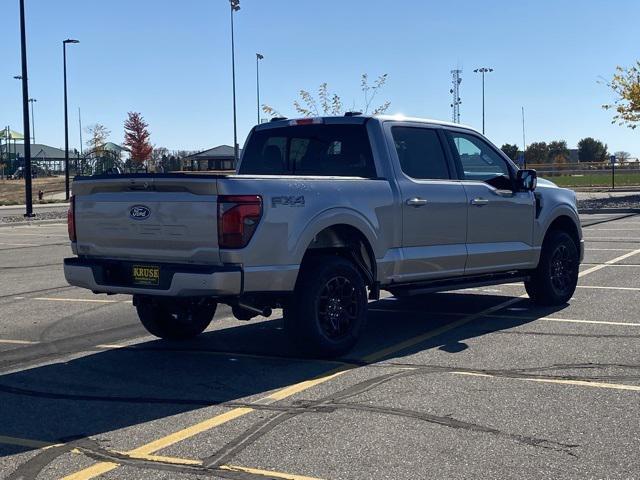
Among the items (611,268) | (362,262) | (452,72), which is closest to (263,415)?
(362,262)

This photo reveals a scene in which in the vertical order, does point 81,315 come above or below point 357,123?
below

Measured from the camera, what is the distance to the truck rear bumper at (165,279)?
6465mm

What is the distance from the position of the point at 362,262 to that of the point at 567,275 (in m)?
3.31

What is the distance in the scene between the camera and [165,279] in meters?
6.71

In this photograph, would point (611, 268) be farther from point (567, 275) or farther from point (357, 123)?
point (357, 123)

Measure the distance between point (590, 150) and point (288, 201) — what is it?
120 metres

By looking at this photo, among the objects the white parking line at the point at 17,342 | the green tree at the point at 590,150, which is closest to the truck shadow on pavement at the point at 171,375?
the white parking line at the point at 17,342

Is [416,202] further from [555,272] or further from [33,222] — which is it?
[33,222]

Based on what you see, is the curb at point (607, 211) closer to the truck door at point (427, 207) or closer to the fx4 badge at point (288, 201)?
the truck door at point (427, 207)

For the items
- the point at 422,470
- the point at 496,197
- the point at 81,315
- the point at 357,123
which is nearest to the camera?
the point at 422,470

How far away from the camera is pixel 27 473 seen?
15.0 ft

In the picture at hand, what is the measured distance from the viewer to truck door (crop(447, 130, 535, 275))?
8.77 metres

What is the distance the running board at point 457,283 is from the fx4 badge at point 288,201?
1553mm

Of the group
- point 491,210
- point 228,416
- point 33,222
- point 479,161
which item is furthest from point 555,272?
point 33,222
